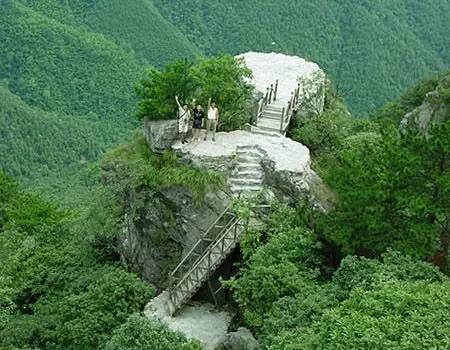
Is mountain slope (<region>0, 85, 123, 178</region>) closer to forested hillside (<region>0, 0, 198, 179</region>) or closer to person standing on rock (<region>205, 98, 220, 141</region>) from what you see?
forested hillside (<region>0, 0, 198, 179</region>)

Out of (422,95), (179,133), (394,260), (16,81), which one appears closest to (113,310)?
(179,133)

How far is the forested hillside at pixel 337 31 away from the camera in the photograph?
14600cm

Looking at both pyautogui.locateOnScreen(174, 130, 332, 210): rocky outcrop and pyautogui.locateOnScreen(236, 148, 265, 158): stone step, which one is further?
pyautogui.locateOnScreen(236, 148, 265, 158): stone step

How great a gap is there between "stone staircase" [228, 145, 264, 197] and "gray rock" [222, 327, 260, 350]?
177 inches

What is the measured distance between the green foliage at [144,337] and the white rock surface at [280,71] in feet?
39.6

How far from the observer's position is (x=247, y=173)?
2056cm

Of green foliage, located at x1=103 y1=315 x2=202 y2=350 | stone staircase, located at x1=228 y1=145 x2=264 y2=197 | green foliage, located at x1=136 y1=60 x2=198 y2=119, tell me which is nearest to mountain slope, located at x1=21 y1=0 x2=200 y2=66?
green foliage, located at x1=136 y1=60 x2=198 y2=119

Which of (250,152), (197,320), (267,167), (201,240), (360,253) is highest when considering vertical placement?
(250,152)

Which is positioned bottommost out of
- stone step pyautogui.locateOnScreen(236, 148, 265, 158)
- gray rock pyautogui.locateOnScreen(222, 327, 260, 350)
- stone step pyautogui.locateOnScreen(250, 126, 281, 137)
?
gray rock pyautogui.locateOnScreen(222, 327, 260, 350)

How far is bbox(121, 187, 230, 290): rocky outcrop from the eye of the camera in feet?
64.5

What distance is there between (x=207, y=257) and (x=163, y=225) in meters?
2.27

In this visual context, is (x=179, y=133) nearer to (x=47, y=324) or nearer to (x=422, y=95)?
(x=47, y=324)

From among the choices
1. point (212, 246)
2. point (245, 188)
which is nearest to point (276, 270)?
point (212, 246)

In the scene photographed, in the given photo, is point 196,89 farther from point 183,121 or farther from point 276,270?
point 276,270
